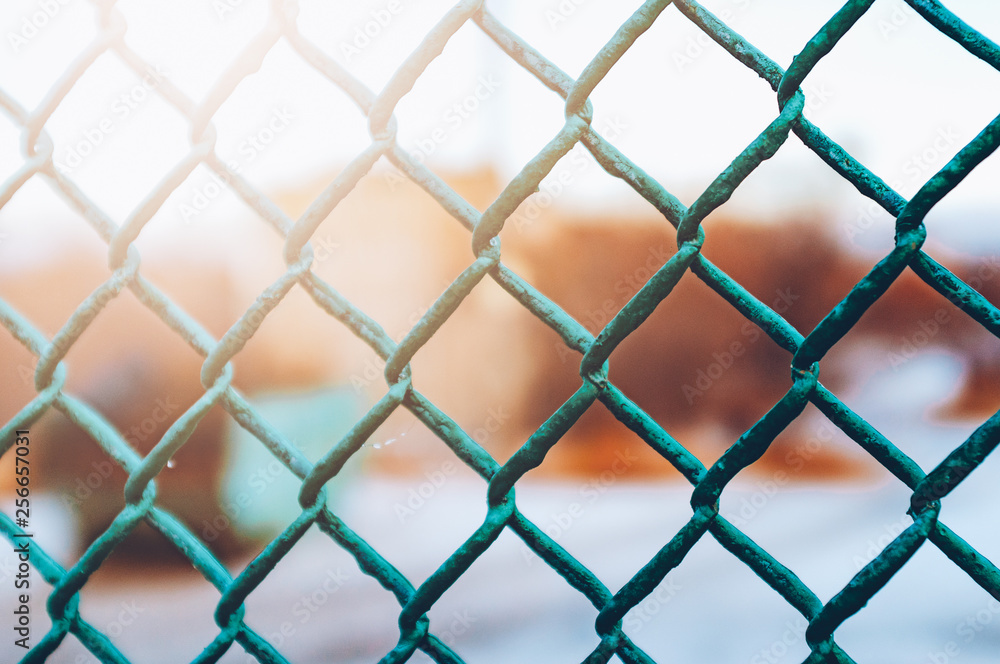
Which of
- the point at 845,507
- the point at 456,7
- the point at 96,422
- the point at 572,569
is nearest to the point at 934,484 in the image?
the point at 572,569

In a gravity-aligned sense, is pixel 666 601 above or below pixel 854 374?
below

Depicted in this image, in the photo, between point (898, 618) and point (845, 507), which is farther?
point (845, 507)

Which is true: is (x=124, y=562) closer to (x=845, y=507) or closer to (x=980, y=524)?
(x=845, y=507)

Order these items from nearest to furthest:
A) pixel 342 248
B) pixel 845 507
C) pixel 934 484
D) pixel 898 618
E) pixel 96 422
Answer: pixel 934 484, pixel 96 422, pixel 898 618, pixel 342 248, pixel 845 507

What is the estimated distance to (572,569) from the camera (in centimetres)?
52

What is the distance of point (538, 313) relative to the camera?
1.65ft

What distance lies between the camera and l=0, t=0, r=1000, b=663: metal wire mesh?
46 centimetres

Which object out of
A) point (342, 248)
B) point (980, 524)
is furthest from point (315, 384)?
point (980, 524)

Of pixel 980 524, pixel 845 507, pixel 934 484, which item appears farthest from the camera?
pixel 845 507

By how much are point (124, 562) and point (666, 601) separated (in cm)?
266

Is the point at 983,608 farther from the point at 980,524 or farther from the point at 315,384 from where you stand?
the point at 315,384

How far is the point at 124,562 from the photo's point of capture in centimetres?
302

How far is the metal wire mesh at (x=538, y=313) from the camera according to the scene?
46 cm

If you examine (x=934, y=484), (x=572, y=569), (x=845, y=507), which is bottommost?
(x=572, y=569)
